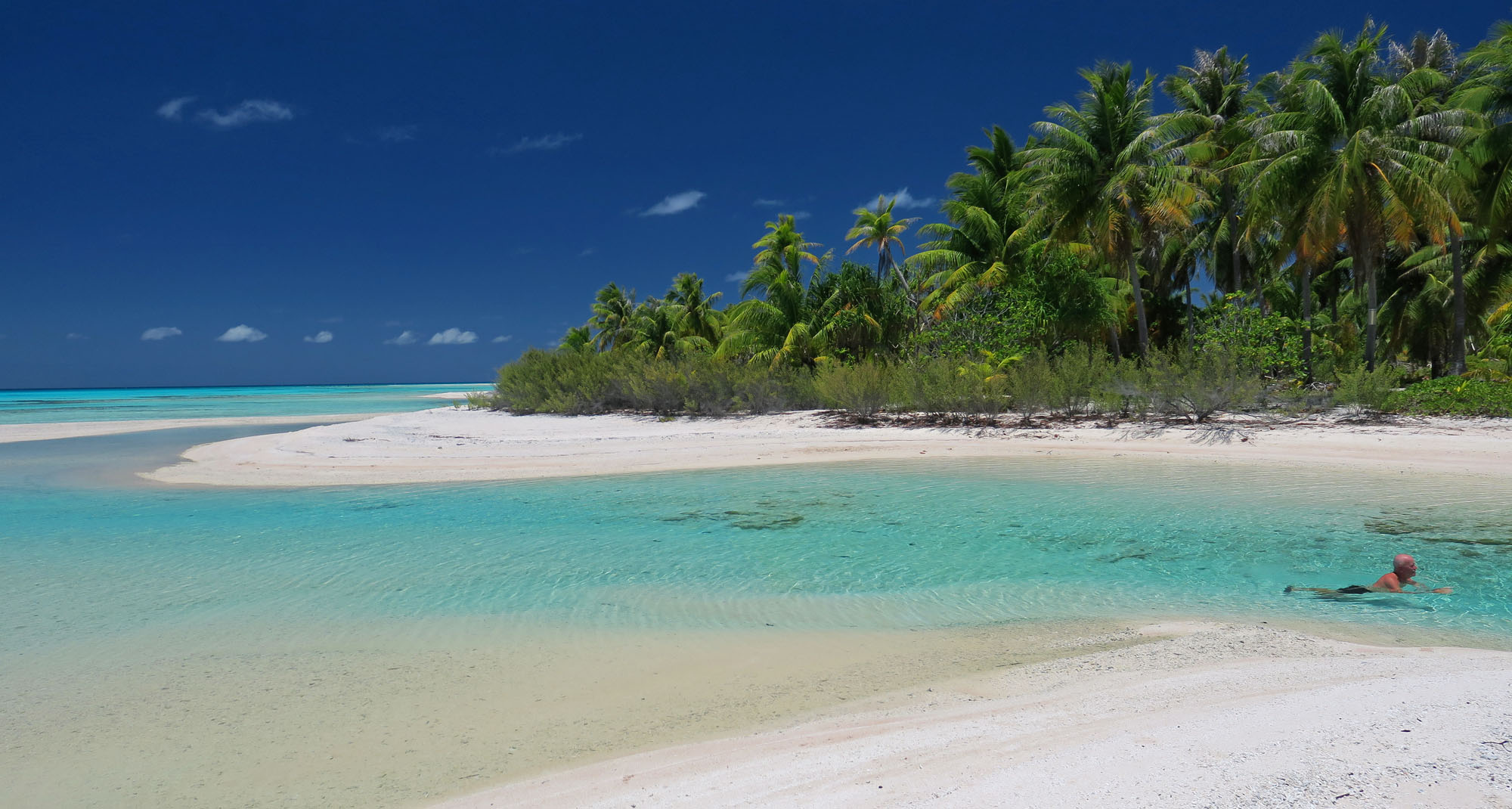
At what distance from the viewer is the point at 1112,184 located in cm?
2061

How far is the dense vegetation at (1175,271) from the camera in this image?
1720 centimetres

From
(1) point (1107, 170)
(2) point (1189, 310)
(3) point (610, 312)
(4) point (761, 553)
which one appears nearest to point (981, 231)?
(1) point (1107, 170)

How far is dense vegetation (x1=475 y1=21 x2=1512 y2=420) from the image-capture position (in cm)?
1720

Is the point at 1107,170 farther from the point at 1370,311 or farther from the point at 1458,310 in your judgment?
the point at 1458,310

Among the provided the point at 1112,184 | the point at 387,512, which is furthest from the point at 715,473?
the point at 1112,184

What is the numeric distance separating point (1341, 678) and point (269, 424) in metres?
32.6

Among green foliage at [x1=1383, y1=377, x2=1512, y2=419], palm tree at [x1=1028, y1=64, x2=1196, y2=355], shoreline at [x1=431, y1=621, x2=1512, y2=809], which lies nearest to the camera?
shoreline at [x1=431, y1=621, x2=1512, y2=809]

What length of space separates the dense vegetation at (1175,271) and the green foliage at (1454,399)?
50 mm

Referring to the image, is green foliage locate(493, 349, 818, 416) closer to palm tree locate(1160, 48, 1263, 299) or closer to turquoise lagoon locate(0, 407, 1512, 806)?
turquoise lagoon locate(0, 407, 1512, 806)

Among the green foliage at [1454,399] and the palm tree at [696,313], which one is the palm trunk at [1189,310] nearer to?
the green foliage at [1454,399]

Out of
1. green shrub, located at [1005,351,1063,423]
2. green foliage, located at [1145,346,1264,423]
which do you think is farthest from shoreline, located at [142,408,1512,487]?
green shrub, located at [1005,351,1063,423]

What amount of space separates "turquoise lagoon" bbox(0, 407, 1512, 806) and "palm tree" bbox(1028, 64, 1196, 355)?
12.2 metres

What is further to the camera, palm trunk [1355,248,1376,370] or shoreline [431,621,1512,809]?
palm trunk [1355,248,1376,370]

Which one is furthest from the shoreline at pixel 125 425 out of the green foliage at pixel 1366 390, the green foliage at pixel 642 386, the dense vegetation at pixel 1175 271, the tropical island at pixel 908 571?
the green foliage at pixel 1366 390
